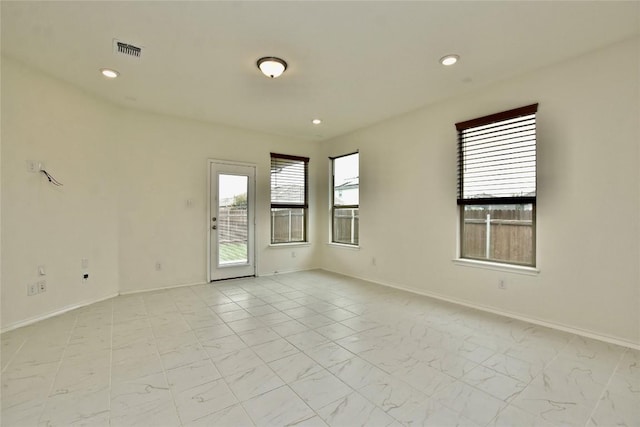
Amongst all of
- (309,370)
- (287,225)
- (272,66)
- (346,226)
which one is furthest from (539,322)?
(287,225)

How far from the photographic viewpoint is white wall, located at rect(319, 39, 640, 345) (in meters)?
2.73

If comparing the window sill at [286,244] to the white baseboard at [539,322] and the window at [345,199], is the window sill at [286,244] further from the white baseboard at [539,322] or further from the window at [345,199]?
the white baseboard at [539,322]

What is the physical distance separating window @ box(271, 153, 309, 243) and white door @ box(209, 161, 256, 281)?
48 centimetres

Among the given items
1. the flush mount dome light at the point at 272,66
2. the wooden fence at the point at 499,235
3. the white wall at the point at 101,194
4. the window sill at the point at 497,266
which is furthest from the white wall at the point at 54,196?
the wooden fence at the point at 499,235

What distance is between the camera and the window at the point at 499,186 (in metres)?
3.37

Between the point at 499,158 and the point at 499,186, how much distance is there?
331 mm

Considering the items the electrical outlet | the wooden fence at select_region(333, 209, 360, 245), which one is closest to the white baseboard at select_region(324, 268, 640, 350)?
the wooden fence at select_region(333, 209, 360, 245)

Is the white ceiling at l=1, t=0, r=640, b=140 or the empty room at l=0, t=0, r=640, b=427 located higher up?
the white ceiling at l=1, t=0, r=640, b=140

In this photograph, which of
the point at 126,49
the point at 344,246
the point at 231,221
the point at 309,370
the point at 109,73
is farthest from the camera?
the point at 344,246

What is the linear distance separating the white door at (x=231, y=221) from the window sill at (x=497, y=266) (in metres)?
3.48

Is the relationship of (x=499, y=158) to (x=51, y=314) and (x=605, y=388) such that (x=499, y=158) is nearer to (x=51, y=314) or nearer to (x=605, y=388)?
(x=605, y=388)

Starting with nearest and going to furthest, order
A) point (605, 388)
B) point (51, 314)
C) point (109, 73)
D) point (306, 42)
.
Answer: point (605, 388) → point (306, 42) → point (109, 73) → point (51, 314)

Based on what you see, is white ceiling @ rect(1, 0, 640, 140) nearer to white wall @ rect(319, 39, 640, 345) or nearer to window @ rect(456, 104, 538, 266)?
white wall @ rect(319, 39, 640, 345)

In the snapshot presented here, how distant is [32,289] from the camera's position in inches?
130
